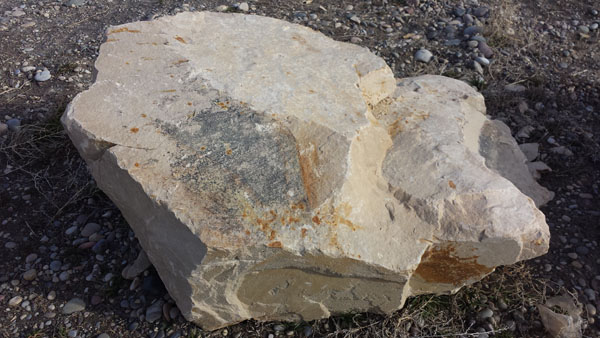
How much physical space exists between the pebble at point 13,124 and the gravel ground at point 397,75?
0.05 feet

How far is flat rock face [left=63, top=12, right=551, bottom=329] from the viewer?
7.07 ft

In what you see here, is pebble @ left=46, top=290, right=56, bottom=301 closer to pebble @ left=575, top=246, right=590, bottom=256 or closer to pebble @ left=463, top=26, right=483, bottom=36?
pebble @ left=575, top=246, right=590, bottom=256

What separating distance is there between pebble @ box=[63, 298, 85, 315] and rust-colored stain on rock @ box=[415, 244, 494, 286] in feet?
5.83

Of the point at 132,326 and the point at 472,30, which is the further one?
the point at 472,30

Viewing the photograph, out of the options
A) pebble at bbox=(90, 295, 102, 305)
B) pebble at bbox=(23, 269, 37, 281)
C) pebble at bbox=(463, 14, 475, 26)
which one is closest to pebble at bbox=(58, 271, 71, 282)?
pebble at bbox=(23, 269, 37, 281)

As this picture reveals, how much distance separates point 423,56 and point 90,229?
123 inches

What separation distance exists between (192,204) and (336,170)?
643mm

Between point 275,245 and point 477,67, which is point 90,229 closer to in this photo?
point 275,245

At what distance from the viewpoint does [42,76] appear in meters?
4.34

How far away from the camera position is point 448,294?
107 inches

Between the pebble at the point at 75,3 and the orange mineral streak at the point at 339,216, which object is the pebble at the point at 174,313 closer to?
the orange mineral streak at the point at 339,216

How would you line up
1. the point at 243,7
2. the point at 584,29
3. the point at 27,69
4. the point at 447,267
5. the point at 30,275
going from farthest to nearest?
the point at 243,7
the point at 584,29
the point at 27,69
the point at 30,275
the point at 447,267

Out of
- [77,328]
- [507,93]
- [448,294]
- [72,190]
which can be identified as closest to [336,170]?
[448,294]

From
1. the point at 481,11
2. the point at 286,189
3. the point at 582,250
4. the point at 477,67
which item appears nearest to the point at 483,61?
the point at 477,67
